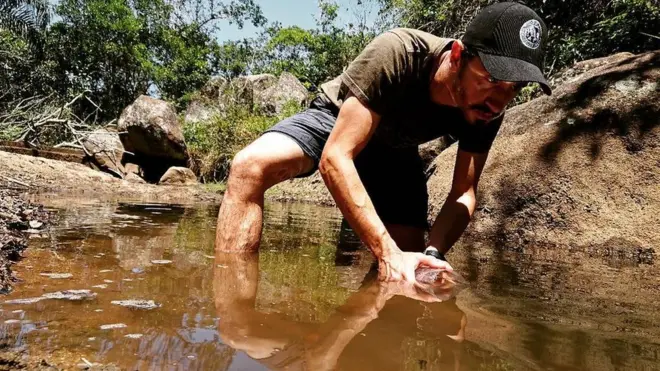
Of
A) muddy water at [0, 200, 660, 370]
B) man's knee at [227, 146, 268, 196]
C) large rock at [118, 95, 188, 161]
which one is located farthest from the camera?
large rock at [118, 95, 188, 161]

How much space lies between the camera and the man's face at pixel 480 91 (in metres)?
1.80

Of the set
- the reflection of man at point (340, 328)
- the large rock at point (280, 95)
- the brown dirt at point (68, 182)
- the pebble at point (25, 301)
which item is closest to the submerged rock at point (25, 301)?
the pebble at point (25, 301)

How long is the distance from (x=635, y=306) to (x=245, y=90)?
44.8ft

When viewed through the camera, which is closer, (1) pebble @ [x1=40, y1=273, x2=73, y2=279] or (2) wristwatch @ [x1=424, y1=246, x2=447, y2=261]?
(1) pebble @ [x1=40, y1=273, x2=73, y2=279]

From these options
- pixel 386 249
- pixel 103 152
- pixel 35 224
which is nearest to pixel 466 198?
pixel 386 249

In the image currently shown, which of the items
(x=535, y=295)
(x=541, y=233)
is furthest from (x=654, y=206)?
(x=535, y=295)

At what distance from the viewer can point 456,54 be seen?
Result: 1888mm

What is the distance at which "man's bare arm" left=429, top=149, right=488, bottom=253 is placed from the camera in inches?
94.3

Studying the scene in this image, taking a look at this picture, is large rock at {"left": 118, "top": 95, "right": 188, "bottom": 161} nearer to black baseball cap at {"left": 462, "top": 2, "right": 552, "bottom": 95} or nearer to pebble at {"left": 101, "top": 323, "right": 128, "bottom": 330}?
black baseball cap at {"left": 462, "top": 2, "right": 552, "bottom": 95}

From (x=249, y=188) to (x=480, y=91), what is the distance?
1.04 metres

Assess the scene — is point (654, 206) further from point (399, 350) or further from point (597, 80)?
point (399, 350)

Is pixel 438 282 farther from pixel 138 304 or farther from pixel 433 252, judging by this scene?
pixel 138 304

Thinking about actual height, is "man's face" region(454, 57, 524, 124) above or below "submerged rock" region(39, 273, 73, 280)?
above

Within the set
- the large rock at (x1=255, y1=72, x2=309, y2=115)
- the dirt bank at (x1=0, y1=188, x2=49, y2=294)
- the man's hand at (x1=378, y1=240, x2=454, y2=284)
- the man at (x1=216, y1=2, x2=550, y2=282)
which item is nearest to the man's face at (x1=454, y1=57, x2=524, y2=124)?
the man at (x1=216, y1=2, x2=550, y2=282)
